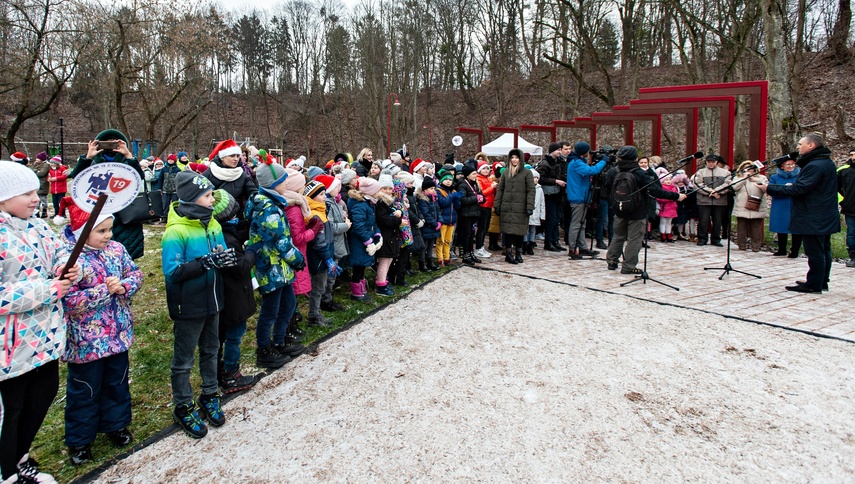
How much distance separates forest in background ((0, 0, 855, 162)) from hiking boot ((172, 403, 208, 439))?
1139cm

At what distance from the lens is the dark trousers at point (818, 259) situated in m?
6.87

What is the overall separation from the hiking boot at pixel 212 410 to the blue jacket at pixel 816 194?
747 centimetres

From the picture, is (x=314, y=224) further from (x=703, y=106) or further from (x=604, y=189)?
(x=703, y=106)

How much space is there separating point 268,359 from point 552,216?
7.59 meters

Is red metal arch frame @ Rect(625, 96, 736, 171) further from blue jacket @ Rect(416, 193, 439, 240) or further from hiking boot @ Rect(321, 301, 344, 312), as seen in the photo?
hiking boot @ Rect(321, 301, 344, 312)

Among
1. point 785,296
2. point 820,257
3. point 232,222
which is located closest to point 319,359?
point 232,222

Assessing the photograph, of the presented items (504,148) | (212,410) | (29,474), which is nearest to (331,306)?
(212,410)

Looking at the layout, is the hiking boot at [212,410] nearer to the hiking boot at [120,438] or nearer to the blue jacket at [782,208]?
the hiking boot at [120,438]

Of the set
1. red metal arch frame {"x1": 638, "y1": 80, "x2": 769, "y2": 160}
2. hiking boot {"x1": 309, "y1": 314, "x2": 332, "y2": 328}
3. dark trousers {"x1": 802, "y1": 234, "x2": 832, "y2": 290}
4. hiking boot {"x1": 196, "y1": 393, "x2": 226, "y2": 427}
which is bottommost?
hiking boot {"x1": 196, "y1": 393, "x2": 226, "y2": 427}

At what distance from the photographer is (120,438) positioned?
332 cm

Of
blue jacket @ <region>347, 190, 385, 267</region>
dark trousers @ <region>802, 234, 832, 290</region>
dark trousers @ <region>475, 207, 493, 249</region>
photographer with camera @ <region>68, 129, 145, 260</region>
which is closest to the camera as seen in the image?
photographer with camera @ <region>68, 129, 145, 260</region>

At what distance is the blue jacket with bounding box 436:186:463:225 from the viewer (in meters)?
8.62

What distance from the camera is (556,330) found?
18.1ft

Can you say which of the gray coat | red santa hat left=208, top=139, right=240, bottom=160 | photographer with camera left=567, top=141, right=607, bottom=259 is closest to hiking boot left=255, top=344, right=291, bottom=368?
red santa hat left=208, top=139, right=240, bottom=160
